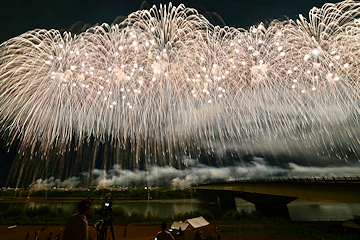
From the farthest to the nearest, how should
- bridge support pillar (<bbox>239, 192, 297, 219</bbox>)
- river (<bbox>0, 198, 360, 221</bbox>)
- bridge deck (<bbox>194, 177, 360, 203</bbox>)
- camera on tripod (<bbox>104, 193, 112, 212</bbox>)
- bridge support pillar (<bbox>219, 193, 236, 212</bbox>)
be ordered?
1. bridge support pillar (<bbox>219, 193, 236, 212</bbox>)
2. river (<bbox>0, 198, 360, 221</bbox>)
3. bridge support pillar (<bbox>239, 192, 297, 219</bbox>)
4. bridge deck (<bbox>194, 177, 360, 203</bbox>)
5. camera on tripod (<bbox>104, 193, 112, 212</bbox>)

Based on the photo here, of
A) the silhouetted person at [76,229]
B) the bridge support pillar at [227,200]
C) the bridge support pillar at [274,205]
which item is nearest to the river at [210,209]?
the bridge support pillar at [227,200]

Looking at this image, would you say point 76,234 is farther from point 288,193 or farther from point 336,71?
point 288,193

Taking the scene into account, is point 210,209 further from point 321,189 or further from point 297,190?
point 321,189

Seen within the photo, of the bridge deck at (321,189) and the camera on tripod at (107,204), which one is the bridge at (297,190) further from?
the camera on tripod at (107,204)

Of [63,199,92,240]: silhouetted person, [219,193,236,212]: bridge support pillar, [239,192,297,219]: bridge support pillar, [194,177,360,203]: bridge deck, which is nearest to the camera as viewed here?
[63,199,92,240]: silhouetted person

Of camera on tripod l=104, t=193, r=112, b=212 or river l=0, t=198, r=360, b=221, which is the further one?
river l=0, t=198, r=360, b=221

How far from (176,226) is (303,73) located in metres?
19.3

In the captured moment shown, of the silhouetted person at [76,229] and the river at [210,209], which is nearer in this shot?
the silhouetted person at [76,229]

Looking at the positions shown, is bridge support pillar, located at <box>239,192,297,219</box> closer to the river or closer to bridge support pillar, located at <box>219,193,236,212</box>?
the river

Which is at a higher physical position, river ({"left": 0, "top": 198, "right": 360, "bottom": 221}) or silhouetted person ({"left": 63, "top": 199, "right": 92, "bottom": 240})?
silhouetted person ({"left": 63, "top": 199, "right": 92, "bottom": 240})

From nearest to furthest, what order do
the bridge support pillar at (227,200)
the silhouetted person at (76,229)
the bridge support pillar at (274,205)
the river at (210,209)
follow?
1. the silhouetted person at (76,229)
2. the bridge support pillar at (274,205)
3. the river at (210,209)
4. the bridge support pillar at (227,200)

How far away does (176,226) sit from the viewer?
571 inches

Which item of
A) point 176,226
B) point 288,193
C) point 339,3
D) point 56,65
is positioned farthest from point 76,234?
point 288,193

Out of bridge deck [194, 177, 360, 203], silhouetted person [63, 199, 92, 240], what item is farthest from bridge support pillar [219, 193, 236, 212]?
silhouetted person [63, 199, 92, 240]
